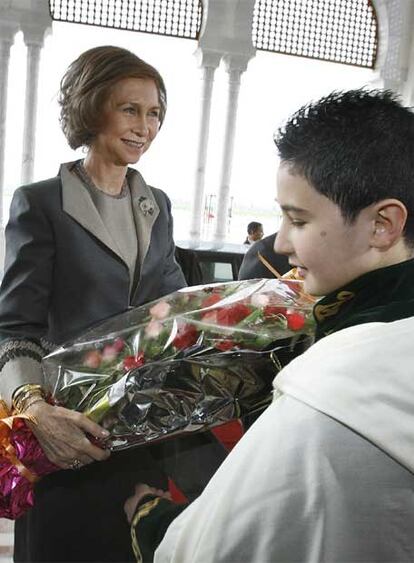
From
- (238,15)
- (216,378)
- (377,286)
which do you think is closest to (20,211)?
(216,378)

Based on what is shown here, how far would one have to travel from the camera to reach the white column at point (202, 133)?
34.3ft

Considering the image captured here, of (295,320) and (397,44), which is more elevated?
(397,44)

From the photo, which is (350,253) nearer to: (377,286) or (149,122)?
(377,286)

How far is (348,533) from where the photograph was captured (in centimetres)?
76

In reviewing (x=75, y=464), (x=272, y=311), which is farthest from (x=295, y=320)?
(x=75, y=464)

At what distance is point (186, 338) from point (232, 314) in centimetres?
10

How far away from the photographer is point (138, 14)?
10.3 meters

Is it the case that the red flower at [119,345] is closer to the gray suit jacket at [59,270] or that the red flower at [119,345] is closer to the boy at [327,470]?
the gray suit jacket at [59,270]

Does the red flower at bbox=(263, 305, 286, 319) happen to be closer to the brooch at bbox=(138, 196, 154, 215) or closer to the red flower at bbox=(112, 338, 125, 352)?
the red flower at bbox=(112, 338, 125, 352)

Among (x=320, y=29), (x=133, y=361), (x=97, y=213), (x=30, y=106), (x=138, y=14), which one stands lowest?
(x=133, y=361)

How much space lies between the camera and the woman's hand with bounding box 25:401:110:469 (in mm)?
1320

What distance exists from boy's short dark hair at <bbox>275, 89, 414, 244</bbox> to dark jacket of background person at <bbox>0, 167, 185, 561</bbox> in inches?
26.3

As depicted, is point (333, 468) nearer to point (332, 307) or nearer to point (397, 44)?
point (332, 307)

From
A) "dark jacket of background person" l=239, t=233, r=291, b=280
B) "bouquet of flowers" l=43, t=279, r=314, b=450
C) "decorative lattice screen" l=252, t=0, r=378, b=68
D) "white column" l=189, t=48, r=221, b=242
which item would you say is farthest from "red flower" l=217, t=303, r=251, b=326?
"decorative lattice screen" l=252, t=0, r=378, b=68
